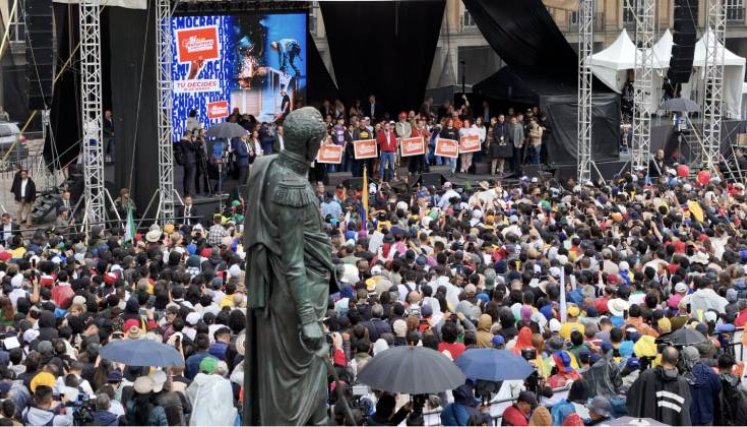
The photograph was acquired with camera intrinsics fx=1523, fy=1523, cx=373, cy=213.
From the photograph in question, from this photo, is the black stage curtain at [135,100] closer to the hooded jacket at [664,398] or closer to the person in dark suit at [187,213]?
the person in dark suit at [187,213]

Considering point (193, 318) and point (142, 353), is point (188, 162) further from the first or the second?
point (142, 353)

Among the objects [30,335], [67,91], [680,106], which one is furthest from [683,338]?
[680,106]

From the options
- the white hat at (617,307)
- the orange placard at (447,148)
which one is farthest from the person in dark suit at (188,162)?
the white hat at (617,307)

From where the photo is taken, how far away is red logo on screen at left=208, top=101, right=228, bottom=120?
107ft

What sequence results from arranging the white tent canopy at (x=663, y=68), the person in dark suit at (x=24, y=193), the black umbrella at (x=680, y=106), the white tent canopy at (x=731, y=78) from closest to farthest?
the person in dark suit at (x=24, y=193), the black umbrella at (x=680, y=106), the white tent canopy at (x=731, y=78), the white tent canopy at (x=663, y=68)

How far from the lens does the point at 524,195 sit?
86.5 ft

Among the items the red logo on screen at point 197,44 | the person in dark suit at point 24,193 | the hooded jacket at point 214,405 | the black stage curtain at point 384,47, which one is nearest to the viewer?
the hooded jacket at point 214,405

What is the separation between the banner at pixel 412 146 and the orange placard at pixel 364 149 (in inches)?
24.6

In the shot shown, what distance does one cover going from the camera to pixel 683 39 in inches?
1251

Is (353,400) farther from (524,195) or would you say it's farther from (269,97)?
(269,97)

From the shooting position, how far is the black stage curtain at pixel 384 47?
119ft

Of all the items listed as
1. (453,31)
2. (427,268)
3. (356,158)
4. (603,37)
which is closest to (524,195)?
(356,158)

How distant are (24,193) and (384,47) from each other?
11926 millimetres

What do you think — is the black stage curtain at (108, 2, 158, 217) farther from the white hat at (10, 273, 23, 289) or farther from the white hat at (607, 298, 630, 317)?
the white hat at (607, 298, 630, 317)
